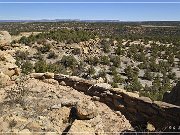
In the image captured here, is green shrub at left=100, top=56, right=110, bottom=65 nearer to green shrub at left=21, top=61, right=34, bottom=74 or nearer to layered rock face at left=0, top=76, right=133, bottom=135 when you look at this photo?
green shrub at left=21, top=61, right=34, bottom=74

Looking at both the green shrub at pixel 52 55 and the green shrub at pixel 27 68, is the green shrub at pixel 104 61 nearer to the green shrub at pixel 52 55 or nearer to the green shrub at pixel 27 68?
the green shrub at pixel 52 55

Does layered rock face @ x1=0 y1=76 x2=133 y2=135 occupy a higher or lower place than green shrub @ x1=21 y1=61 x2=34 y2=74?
higher

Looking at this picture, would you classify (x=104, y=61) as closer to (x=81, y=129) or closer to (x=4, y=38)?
(x=4, y=38)

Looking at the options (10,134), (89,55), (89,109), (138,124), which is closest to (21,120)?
(10,134)

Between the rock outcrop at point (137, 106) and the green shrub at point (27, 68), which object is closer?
the rock outcrop at point (137, 106)

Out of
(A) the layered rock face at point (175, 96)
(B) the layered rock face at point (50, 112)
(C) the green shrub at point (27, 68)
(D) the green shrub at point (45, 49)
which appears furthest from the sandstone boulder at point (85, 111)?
(D) the green shrub at point (45, 49)

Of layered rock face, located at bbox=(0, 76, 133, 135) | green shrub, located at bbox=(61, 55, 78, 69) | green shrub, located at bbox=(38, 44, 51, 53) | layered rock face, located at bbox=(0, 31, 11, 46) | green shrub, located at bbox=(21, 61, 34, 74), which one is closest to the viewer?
layered rock face, located at bbox=(0, 76, 133, 135)

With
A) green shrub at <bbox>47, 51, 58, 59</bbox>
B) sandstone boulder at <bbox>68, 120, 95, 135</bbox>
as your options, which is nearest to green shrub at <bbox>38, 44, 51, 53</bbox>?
green shrub at <bbox>47, 51, 58, 59</bbox>

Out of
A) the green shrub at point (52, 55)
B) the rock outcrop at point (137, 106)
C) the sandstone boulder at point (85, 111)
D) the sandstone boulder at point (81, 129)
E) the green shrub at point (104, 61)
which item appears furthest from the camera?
the green shrub at point (52, 55)

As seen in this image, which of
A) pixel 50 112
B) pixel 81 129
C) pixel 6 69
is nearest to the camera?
pixel 81 129

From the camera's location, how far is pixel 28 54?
31797 mm

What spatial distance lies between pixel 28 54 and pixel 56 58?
8.76 ft

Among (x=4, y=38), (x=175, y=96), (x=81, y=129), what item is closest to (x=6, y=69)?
(x=4, y=38)

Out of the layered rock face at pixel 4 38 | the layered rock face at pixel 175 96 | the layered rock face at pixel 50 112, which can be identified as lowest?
the layered rock face at pixel 50 112
